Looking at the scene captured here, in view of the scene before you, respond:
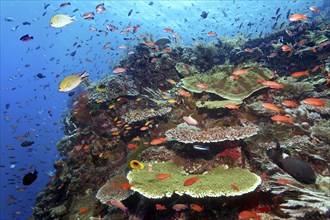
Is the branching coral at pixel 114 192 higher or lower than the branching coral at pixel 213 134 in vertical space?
lower

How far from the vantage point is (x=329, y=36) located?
946 cm

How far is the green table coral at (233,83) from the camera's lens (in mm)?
7434

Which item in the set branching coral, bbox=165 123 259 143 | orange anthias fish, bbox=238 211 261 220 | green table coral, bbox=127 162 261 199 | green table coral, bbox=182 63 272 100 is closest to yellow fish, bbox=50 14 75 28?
green table coral, bbox=182 63 272 100

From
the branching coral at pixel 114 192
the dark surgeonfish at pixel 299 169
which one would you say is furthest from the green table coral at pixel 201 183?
the dark surgeonfish at pixel 299 169

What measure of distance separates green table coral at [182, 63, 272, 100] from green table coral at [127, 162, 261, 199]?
307 centimetres

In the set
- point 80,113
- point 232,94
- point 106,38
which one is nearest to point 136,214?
point 232,94

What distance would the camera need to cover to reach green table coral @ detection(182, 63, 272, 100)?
293 inches

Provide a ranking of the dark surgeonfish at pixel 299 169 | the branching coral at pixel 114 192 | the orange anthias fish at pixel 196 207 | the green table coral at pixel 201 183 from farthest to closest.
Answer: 1. the branching coral at pixel 114 192
2. the orange anthias fish at pixel 196 207
3. the green table coral at pixel 201 183
4. the dark surgeonfish at pixel 299 169

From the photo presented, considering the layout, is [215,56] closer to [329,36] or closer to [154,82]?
[154,82]

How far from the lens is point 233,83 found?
25.3 ft

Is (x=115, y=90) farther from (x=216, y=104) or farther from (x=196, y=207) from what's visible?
(x=196, y=207)

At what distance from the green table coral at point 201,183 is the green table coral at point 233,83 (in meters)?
3.07

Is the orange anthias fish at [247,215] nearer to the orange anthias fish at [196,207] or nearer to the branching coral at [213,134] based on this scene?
the orange anthias fish at [196,207]

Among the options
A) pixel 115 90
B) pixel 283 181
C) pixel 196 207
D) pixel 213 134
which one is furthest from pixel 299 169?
pixel 115 90
